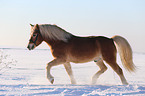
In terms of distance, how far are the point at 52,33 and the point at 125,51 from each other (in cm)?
201

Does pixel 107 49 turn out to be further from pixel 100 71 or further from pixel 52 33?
pixel 52 33

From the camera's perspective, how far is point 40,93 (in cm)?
327

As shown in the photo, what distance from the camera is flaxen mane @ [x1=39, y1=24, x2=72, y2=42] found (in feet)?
14.7

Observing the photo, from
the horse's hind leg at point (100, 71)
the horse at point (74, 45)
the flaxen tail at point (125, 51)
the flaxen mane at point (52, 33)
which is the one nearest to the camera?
the horse at point (74, 45)

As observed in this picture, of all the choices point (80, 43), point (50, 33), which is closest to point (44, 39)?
point (50, 33)

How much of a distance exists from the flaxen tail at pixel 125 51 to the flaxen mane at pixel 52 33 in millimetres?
1379

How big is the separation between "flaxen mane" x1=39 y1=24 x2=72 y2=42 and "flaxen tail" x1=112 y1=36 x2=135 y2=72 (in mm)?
1379

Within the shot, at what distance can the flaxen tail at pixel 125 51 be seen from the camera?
4754mm

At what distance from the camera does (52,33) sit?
450 centimetres

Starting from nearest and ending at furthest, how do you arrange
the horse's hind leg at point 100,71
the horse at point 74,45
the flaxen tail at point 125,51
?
the horse at point 74,45 < the flaxen tail at point 125,51 < the horse's hind leg at point 100,71

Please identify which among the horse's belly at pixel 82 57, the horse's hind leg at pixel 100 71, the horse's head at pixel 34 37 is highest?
the horse's head at pixel 34 37

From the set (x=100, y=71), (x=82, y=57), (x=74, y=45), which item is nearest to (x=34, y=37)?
(x=74, y=45)

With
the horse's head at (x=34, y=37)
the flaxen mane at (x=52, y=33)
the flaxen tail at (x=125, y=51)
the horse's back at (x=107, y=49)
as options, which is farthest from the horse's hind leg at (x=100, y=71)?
the horse's head at (x=34, y=37)

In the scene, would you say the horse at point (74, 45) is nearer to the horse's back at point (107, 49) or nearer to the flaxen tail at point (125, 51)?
the horse's back at point (107, 49)
